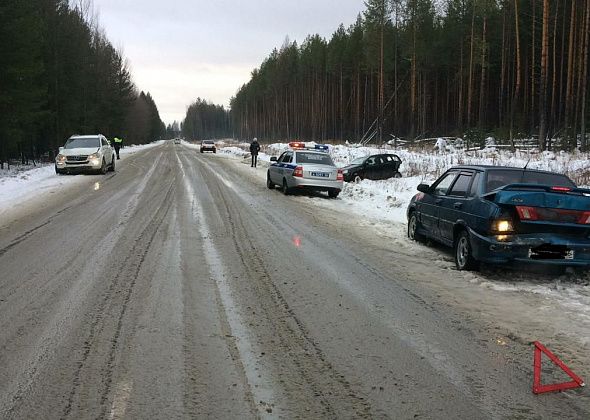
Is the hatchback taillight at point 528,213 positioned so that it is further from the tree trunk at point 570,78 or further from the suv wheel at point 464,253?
the tree trunk at point 570,78

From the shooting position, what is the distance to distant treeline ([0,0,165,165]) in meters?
22.8

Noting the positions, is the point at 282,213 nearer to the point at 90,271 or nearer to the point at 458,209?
the point at 458,209

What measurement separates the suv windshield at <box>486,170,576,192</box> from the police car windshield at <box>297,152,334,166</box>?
9521mm

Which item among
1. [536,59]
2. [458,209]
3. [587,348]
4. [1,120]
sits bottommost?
[587,348]

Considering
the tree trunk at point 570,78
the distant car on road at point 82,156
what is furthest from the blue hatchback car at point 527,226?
the tree trunk at point 570,78

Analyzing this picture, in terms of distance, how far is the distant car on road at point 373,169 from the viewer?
2164 centimetres

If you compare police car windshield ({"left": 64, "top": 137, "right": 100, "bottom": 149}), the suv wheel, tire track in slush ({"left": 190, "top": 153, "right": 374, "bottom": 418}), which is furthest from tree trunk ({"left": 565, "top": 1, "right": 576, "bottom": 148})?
tire track in slush ({"left": 190, "top": 153, "right": 374, "bottom": 418})

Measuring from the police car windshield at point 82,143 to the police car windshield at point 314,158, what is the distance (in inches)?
476

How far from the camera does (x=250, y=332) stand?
14.6 ft

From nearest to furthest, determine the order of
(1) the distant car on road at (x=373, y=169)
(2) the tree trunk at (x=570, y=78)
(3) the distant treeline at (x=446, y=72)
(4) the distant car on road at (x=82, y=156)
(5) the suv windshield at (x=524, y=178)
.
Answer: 1. (5) the suv windshield at (x=524, y=178)
2. (1) the distant car on road at (x=373, y=169)
3. (4) the distant car on road at (x=82, y=156)
4. (2) the tree trunk at (x=570, y=78)
5. (3) the distant treeline at (x=446, y=72)

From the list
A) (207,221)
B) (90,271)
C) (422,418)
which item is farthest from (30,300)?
(207,221)

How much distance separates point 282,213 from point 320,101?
7022cm

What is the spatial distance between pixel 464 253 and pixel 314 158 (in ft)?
34.0

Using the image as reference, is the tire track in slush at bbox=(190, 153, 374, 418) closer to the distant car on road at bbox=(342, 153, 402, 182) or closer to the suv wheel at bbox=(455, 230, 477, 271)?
the suv wheel at bbox=(455, 230, 477, 271)
